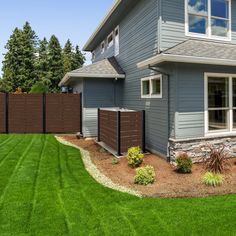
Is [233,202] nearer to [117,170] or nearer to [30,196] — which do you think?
[117,170]

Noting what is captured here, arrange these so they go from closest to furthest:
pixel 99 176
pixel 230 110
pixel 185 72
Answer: pixel 99 176 < pixel 185 72 < pixel 230 110

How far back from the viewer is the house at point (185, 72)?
870cm

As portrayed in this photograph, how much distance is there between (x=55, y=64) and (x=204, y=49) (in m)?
37.0

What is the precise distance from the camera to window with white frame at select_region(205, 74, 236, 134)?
923 cm

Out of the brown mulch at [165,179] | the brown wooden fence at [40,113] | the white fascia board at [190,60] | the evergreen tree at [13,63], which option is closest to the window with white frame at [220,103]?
the white fascia board at [190,60]

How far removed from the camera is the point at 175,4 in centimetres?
966

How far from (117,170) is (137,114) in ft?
8.81

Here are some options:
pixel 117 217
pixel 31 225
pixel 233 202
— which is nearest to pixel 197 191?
pixel 233 202

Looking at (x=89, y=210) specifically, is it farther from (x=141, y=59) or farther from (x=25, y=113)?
(x=25, y=113)

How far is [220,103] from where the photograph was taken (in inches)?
374

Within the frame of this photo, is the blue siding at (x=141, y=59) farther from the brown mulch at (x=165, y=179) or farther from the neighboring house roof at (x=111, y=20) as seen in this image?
the brown mulch at (x=165, y=179)

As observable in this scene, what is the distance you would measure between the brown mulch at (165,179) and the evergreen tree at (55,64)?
114 ft

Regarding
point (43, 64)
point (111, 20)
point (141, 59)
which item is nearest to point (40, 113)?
point (111, 20)

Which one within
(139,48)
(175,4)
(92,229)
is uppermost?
(175,4)
